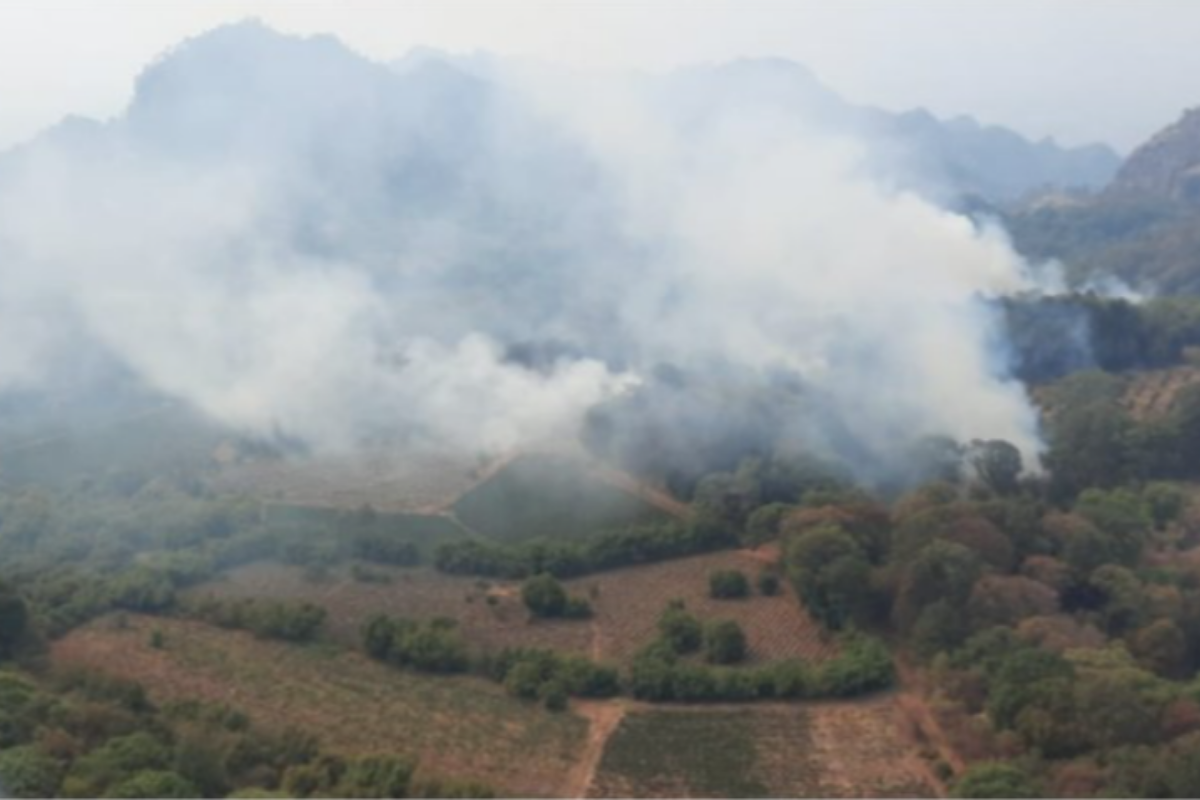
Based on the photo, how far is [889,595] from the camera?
15.8 m

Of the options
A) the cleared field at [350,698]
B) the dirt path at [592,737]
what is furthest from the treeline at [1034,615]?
the cleared field at [350,698]

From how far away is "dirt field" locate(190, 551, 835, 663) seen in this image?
15711 millimetres

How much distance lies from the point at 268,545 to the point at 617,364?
32.8ft

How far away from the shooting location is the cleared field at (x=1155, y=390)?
82.1 feet

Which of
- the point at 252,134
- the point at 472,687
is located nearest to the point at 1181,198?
the point at 252,134

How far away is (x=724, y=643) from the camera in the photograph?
15141mm

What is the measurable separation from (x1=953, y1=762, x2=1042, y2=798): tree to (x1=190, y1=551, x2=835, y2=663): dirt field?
3.90 metres

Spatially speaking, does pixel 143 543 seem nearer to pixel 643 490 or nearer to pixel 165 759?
pixel 165 759

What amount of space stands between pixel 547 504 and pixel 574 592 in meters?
3.48

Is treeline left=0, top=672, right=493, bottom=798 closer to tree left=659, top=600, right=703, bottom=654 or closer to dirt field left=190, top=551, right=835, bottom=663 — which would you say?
dirt field left=190, top=551, right=835, bottom=663

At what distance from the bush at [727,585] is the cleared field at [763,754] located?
120 inches

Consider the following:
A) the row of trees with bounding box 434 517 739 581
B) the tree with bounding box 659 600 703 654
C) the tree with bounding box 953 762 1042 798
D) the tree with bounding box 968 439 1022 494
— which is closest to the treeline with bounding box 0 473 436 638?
the row of trees with bounding box 434 517 739 581

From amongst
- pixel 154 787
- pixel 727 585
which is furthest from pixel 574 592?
pixel 154 787

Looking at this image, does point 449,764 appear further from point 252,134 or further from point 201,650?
point 252,134
